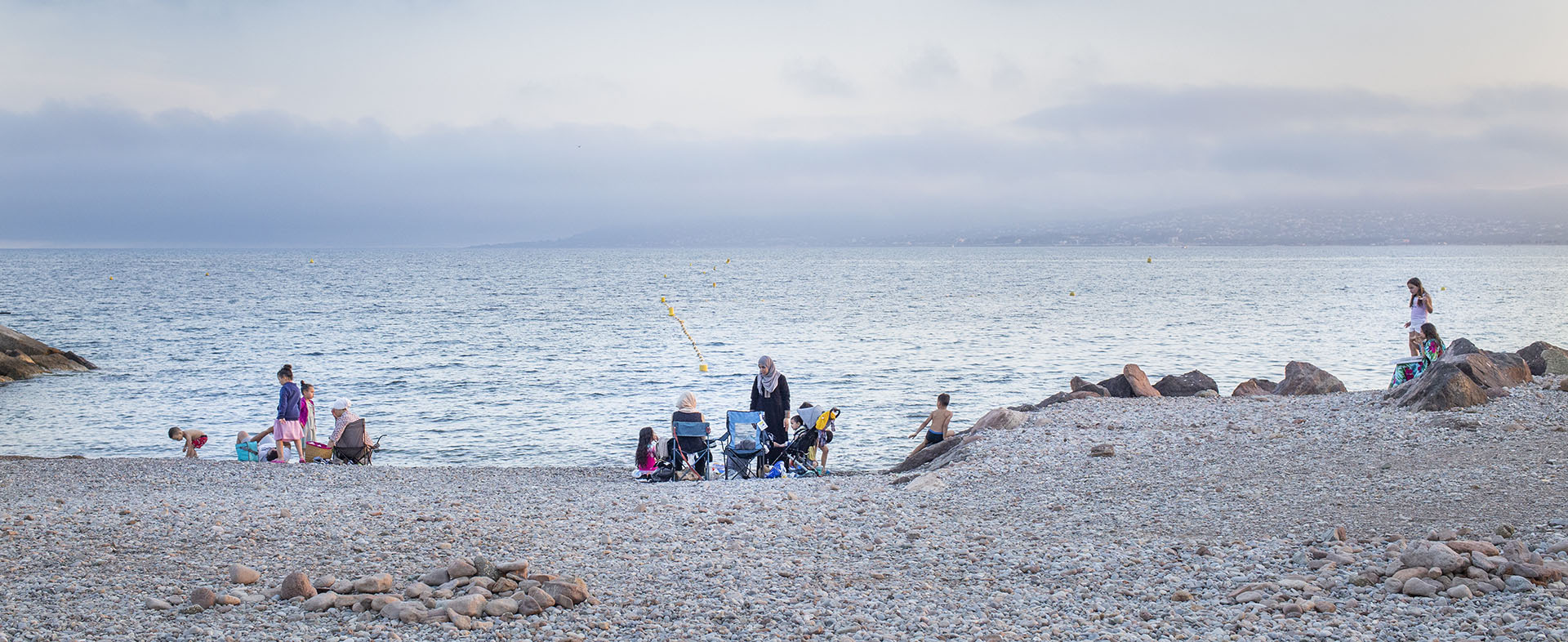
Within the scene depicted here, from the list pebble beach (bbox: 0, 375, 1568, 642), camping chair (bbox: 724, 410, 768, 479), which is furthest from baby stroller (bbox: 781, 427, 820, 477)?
pebble beach (bbox: 0, 375, 1568, 642)

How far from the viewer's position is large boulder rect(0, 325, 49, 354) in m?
31.2

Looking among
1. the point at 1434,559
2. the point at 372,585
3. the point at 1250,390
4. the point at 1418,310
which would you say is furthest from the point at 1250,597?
the point at 1250,390

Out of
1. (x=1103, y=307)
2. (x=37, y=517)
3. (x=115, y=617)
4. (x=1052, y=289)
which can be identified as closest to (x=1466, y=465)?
(x=115, y=617)

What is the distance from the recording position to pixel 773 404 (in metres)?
13.4

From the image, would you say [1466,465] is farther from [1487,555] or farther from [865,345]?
[865,345]

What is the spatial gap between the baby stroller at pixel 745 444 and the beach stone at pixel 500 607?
6.86 metres

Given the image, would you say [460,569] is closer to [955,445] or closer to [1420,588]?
[1420,588]

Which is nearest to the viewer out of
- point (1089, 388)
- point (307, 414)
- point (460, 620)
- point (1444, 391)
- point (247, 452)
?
point (460, 620)

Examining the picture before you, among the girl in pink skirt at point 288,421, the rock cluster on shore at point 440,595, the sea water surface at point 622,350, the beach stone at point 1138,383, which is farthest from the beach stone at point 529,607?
the beach stone at point 1138,383

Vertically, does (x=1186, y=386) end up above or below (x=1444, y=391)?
below

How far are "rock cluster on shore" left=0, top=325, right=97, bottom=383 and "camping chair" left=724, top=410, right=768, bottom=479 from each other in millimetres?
26335

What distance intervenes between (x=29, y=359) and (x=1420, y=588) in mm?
36229

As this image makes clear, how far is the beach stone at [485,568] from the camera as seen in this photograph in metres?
6.96

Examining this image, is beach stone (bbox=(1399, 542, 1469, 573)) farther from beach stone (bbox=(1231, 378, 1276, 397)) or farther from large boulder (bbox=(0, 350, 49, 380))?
large boulder (bbox=(0, 350, 49, 380))
